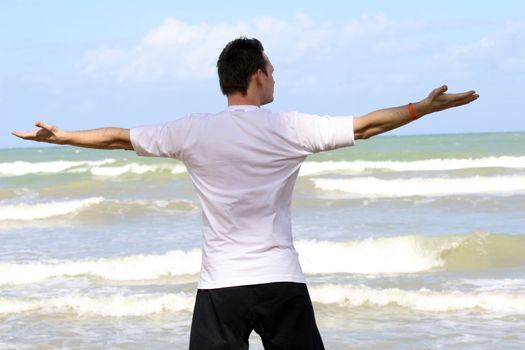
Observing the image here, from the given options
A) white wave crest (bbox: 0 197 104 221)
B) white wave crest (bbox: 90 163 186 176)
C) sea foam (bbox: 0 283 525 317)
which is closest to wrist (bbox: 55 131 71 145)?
sea foam (bbox: 0 283 525 317)

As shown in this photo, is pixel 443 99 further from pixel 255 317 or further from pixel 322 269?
pixel 322 269

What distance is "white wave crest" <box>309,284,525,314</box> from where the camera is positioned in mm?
7594

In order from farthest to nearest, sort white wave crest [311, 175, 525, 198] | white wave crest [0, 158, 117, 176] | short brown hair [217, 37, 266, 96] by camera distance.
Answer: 1. white wave crest [0, 158, 117, 176]
2. white wave crest [311, 175, 525, 198]
3. short brown hair [217, 37, 266, 96]

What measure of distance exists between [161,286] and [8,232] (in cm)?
704

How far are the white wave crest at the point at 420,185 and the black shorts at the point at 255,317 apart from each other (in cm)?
1886

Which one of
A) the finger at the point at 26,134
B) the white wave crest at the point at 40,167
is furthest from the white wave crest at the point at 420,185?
the finger at the point at 26,134

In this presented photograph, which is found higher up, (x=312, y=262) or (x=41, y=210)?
(x=41, y=210)

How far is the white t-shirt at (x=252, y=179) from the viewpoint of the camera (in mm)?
2605

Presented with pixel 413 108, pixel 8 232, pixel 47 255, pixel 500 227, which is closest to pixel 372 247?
pixel 500 227

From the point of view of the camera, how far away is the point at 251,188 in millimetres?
2621

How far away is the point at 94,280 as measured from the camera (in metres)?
9.92

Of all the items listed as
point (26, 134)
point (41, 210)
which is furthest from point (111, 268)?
point (41, 210)

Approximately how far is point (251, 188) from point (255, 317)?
40 centimetres

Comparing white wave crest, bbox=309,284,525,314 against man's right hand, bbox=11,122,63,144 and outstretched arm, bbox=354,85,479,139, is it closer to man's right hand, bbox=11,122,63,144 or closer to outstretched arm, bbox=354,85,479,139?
outstretched arm, bbox=354,85,479,139
